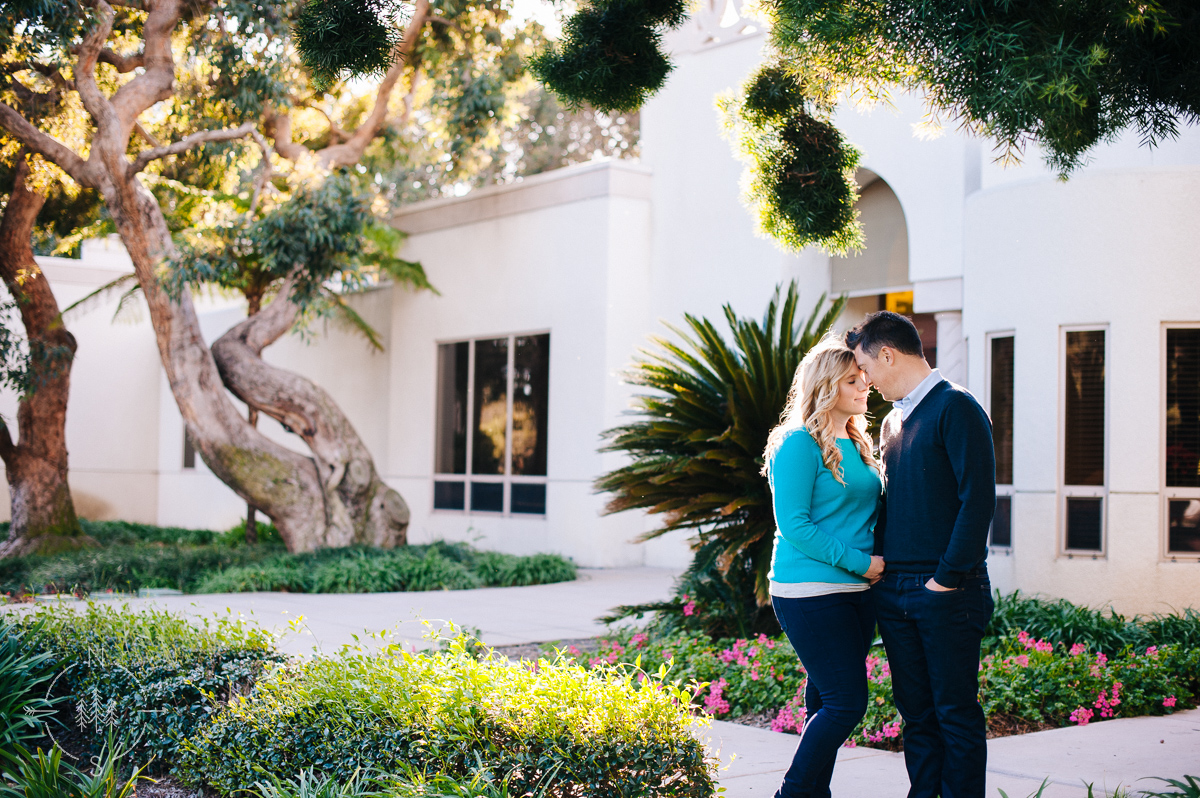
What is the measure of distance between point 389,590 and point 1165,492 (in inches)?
294

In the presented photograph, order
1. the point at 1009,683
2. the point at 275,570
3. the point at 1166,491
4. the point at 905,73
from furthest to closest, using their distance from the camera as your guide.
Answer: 1. the point at 275,570
2. the point at 1166,491
3. the point at 1009,683
4. the point at 905,73

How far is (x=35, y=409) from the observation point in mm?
15023

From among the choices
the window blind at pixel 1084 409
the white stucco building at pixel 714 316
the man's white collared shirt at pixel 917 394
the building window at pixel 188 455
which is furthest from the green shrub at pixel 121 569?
the building window at pixel 188 455

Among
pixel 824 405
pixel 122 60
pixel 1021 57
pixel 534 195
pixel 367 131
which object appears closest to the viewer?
pixel 824 405

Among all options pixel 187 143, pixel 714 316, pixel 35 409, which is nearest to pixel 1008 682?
pixel 714 316

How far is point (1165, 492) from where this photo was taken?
8664 millimetres

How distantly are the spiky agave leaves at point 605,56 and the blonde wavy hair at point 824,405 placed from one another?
266cm

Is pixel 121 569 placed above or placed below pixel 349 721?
below

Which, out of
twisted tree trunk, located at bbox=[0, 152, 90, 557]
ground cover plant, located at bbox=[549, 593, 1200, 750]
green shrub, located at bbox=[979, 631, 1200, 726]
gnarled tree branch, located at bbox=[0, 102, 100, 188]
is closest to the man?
ground cover plant, located at bbox=[549, 593, 1200, 750]

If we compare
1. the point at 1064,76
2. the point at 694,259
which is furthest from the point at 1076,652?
the point at 694,259

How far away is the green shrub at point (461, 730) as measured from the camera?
3.86m

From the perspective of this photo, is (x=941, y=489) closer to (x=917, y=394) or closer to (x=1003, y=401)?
(x=917, y=394)

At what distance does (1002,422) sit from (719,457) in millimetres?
3822

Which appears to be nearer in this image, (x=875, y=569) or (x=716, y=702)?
(x=875, y=569)
